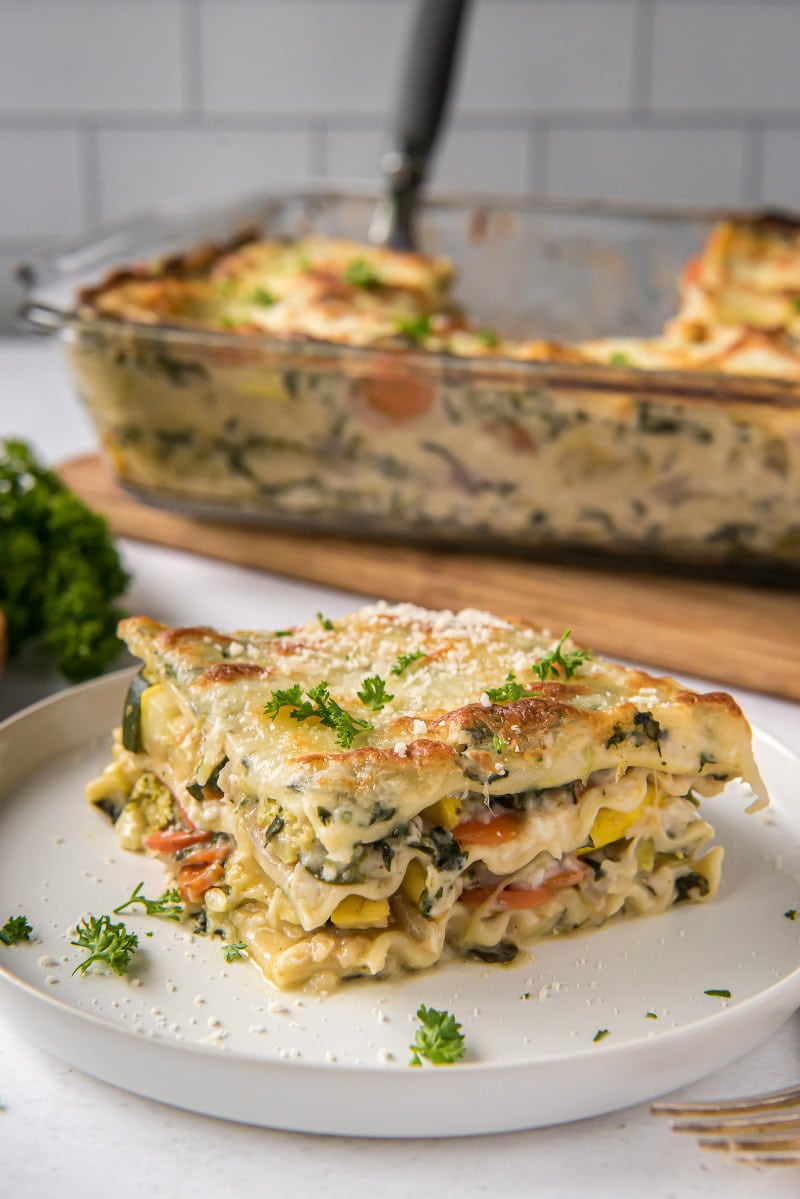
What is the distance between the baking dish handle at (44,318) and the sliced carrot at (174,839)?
1.39 metres

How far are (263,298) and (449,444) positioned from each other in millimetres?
804

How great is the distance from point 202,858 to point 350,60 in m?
3.76

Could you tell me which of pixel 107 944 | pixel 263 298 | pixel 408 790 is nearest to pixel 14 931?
pixel 107 944

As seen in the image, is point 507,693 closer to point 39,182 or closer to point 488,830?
point 488,830

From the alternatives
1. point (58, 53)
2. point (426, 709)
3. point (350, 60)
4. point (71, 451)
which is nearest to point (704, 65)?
point (350, 60)

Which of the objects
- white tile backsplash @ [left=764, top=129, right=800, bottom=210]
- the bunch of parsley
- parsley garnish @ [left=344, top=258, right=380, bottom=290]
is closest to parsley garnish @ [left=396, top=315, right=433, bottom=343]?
parsley garnish @ [left=344, top=258, right=380, bottom=290]

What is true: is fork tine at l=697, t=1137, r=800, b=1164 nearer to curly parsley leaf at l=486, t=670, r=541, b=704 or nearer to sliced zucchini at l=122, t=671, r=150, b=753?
curly parsley leaf at l=486, t=670, r=541, b=704

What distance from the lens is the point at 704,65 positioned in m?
4.63

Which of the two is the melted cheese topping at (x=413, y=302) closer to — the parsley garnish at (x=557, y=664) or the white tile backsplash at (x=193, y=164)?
the parsley garnish at (x=557, y=664)

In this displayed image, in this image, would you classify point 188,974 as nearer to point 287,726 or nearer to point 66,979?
point 66,979

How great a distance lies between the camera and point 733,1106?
1227mm

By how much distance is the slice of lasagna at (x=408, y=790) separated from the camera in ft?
4.73

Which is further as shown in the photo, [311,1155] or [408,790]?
[408,790]

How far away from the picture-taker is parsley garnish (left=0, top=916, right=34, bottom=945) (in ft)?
4.83
